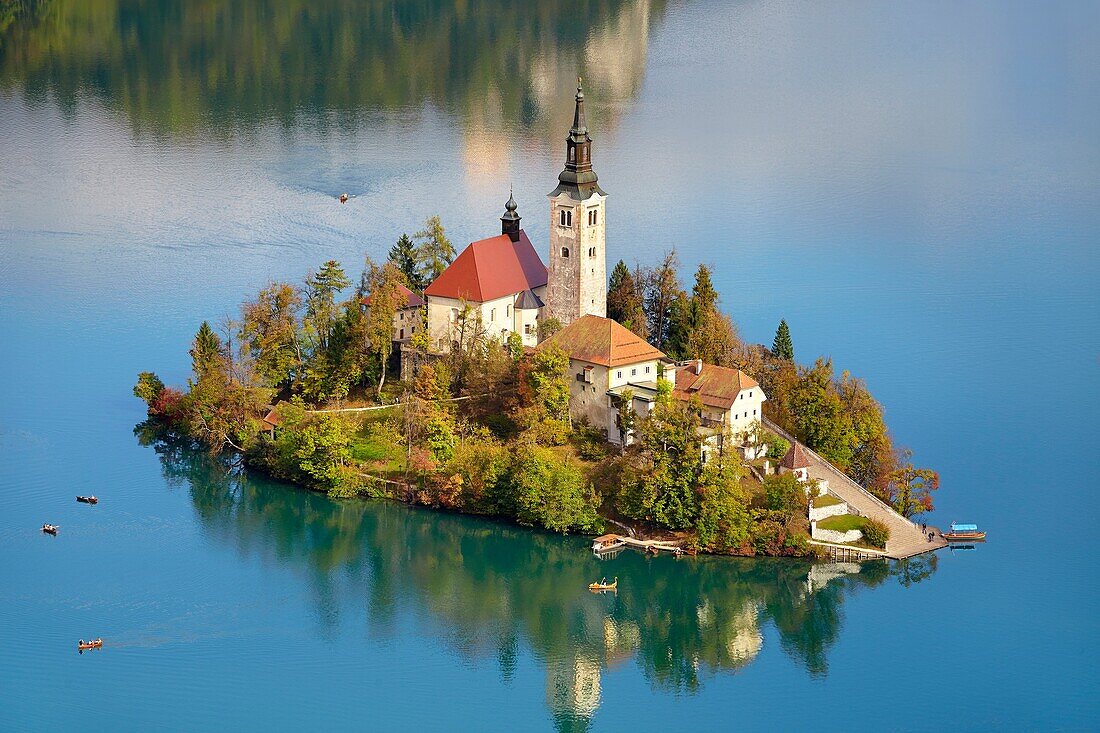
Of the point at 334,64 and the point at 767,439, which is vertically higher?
the point at 334,64

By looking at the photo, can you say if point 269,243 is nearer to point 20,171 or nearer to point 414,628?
point 20,171

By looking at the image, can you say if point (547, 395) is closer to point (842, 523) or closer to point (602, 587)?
point (602, 587)

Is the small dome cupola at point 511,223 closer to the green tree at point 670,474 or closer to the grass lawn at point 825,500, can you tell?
the green tree at point 670,474

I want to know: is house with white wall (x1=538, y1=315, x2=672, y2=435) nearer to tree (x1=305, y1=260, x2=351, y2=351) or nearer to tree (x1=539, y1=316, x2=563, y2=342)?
tree (x1=539, y1=316, x2=563, y2=342)

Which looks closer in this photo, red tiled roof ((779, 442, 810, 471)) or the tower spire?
red tiled roof ((779, 442, 810, 471))

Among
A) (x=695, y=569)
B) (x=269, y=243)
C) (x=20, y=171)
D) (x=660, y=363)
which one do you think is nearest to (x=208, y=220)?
(x=269, y=243)

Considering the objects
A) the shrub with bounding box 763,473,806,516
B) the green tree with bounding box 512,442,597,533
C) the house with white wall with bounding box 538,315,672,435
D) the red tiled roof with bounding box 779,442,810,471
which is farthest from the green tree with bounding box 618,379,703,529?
the house with white wall with bounding box 538,315,672,435
